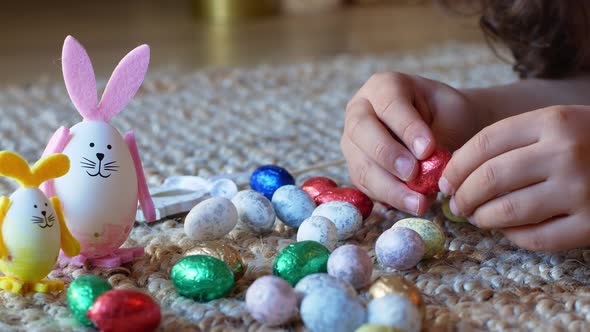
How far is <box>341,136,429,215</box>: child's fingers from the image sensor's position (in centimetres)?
68

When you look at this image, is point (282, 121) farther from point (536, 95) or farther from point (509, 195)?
point (509, 195)

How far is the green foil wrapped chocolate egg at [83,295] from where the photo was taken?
0.51 m

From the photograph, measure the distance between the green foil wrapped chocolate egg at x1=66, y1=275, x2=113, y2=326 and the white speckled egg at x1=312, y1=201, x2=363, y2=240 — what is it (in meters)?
0.21

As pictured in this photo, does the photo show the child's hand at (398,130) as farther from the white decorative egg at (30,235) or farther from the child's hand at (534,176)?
the white decorative egg at (30,235)

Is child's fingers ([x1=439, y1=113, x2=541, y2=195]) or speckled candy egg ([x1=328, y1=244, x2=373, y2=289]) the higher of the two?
child's fingers ([x1=439, y1=113, x2=541, y2=195])

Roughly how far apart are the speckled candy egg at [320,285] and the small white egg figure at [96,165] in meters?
0.16

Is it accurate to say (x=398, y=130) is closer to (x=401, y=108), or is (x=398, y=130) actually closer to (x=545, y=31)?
(x=401, y=108)

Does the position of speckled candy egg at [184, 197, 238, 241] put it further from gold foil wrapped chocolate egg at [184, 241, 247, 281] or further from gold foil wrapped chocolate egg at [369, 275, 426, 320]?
gold foil wrapped chocolate egg at [369, 275, 426, 320]

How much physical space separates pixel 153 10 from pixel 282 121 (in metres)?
1.42

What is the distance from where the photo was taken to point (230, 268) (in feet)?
1.90

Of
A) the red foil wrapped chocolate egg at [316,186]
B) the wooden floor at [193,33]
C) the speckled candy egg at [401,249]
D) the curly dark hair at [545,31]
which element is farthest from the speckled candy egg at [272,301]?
the wooden floor at [193,33]

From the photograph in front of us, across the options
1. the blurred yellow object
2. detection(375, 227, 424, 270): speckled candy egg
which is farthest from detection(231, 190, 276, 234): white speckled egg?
the blurred yellow object

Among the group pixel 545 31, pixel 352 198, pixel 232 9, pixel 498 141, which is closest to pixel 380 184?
pixel 352 198

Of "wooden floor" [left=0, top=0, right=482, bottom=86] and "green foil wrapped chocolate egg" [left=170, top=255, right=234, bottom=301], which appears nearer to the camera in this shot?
"green foil wrapped chocolate egg" [left=170, top=255, right=234, bottom=301]
